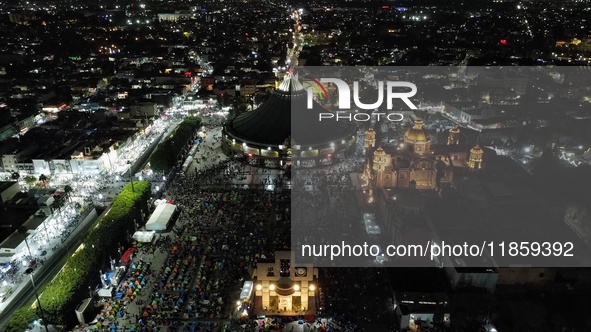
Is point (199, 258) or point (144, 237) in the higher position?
point (144, 237)

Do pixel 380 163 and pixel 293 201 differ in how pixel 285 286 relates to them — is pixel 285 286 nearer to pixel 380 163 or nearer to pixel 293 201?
pixel 293 201

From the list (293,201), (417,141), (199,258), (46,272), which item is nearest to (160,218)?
(199,258)

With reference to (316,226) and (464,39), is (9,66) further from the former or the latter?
(464,39)

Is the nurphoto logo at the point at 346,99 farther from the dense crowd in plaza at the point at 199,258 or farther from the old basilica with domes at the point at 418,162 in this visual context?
the dense crowd in plaza at the point at 199,258

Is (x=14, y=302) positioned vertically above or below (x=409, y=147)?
below

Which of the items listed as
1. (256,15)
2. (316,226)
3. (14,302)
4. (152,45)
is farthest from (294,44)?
(14,302)

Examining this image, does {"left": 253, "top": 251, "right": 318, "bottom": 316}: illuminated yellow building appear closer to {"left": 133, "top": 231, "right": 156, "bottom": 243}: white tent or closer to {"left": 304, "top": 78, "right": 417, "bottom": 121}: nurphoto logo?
{"left": 133, "top": 231, "right": 156, "bottom": 243}: white tent
